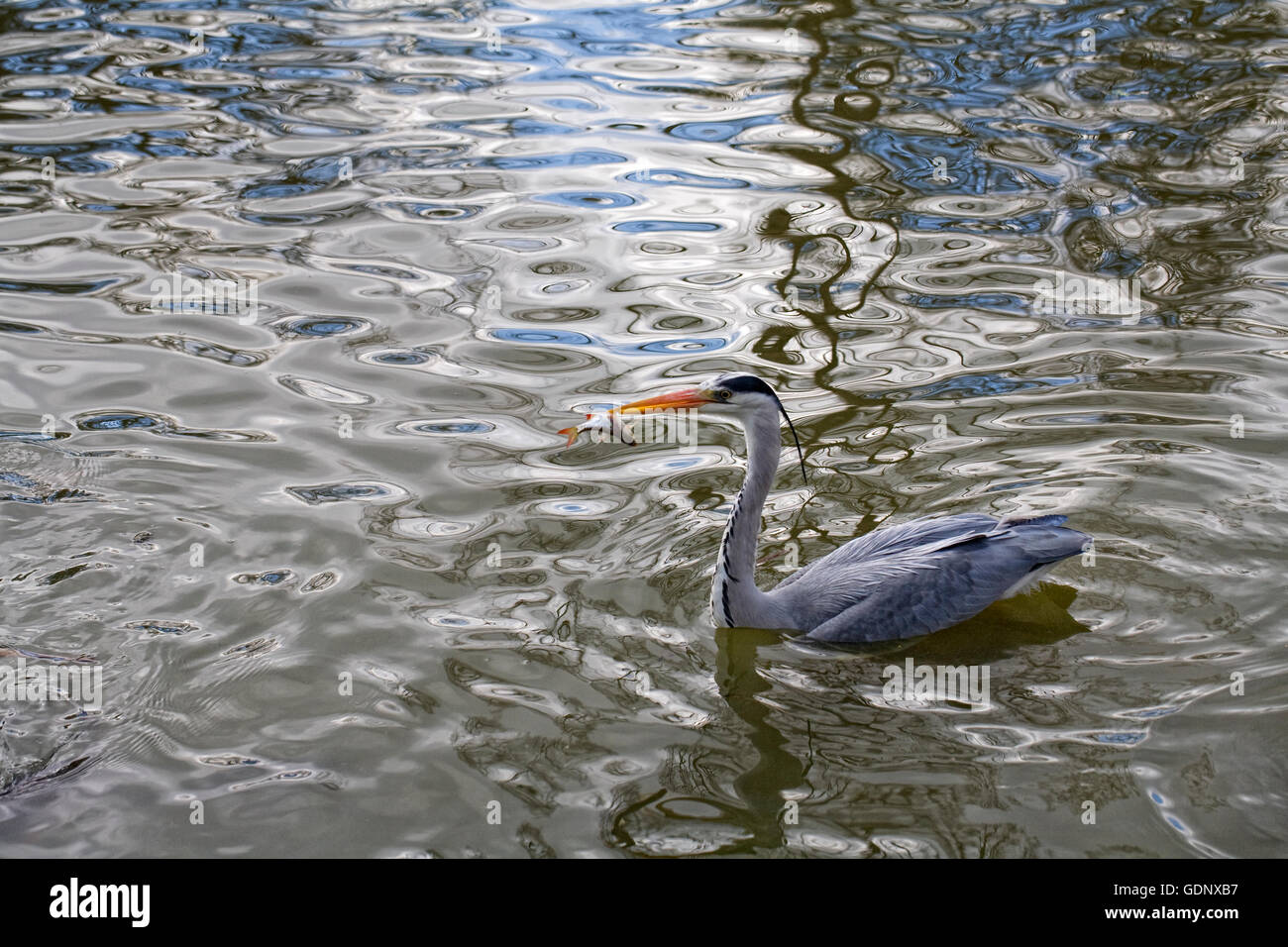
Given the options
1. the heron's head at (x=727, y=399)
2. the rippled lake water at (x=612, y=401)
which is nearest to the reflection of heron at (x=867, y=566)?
the heron's head at (x=727, y=399)

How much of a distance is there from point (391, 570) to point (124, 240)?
19.0 feet

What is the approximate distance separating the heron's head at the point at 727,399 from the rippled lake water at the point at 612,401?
1.19 m

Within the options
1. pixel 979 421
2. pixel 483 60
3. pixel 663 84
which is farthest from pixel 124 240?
pixel 979 421

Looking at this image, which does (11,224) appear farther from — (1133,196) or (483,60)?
(1133,196)

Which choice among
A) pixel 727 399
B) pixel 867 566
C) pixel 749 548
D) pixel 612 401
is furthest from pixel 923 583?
pixel 612 401

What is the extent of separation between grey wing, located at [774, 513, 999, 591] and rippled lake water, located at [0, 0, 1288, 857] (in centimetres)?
54

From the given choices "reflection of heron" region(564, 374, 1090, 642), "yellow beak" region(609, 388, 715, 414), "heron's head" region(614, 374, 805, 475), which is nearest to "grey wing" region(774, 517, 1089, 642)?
"reflection of heron" region(564, 374, 1090, 642)

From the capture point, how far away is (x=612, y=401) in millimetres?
9320

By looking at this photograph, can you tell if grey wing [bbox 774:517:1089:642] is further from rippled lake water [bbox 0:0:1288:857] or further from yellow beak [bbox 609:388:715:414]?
yellow beak [bbox 609:388:715:414]

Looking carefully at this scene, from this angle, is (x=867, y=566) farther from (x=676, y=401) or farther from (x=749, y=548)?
(x=676, y=401)

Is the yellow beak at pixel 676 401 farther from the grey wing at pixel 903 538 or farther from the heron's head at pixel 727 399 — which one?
the grey wing at pixel 903 538

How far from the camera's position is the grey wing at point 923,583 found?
6926 mm
